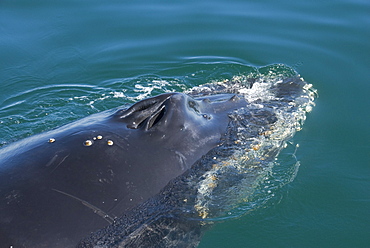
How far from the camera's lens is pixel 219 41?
17.9 m

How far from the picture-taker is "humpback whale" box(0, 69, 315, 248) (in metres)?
7.04

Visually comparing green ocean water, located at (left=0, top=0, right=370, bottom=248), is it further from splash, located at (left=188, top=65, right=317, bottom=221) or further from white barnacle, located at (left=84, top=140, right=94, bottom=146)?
white barnacle, located at (left=84, top=140, right=94, bottom=146)

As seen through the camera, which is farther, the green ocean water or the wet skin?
the green ocean water

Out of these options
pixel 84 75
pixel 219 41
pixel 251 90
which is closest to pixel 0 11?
pixel 84 75

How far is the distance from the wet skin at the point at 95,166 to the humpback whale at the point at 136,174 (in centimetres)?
2

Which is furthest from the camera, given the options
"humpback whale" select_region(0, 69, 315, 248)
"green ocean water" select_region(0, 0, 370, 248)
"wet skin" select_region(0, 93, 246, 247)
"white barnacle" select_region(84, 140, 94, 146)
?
"green ocean water" select_region(0, 0, 370, 248)

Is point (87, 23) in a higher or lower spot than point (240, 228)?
higher

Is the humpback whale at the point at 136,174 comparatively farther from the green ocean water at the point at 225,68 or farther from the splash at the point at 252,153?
the green ocean water at the point at 225,68

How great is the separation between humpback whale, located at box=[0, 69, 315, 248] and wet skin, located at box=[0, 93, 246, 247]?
0.02m

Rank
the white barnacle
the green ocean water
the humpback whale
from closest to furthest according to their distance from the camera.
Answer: the humpback whale
the white barnacle
the green ocean water

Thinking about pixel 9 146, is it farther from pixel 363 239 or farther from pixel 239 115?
pixel 363 239

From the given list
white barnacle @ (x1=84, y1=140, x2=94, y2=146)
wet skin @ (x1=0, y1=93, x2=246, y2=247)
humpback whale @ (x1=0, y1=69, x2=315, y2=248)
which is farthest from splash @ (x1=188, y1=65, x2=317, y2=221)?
white barnacle @ (x1=84, y1=140, x2=94, y2=146)

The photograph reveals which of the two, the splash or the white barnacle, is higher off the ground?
the white barnacle

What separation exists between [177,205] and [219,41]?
34.6 feet
